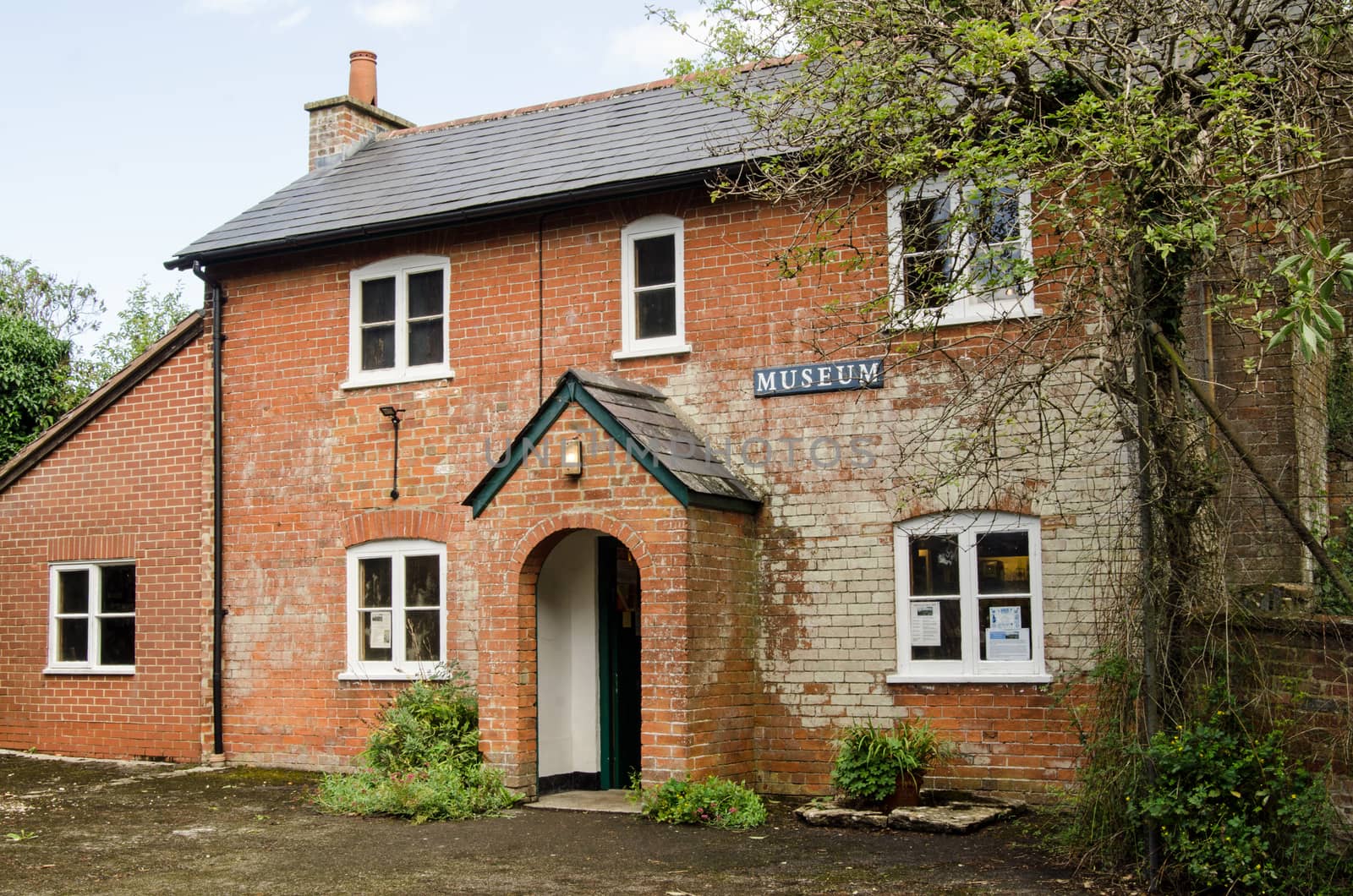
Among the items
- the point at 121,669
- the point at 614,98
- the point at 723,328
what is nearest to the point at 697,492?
the point at 723,328

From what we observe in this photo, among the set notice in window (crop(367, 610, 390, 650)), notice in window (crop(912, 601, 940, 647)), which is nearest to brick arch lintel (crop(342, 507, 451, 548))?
notice in window (crop(367, 610, 390, 650))

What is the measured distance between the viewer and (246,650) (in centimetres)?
1535

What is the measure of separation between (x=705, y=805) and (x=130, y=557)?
8.47m

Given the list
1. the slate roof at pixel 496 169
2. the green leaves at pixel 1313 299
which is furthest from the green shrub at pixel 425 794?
the green leaves at pixel 1313 299

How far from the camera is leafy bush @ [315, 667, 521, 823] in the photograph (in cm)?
1175

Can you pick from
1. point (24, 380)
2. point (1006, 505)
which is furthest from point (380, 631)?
point (24, 380)

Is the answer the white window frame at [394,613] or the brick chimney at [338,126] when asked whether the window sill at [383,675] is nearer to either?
the white window frame at [394,613]

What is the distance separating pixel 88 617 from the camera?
16.5 metres

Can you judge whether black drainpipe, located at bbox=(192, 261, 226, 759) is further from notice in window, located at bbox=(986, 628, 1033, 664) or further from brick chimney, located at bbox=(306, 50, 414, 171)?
notice in window, located at bbox=(986, 628, 1033, 664)

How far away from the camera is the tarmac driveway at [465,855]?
888 centimetres

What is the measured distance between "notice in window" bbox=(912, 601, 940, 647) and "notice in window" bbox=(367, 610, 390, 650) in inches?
223

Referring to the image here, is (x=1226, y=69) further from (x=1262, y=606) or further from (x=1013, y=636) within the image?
(x=1013, y=636)

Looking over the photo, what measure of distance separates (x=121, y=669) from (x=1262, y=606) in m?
12.6

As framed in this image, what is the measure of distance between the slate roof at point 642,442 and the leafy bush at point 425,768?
1937 millimetres
